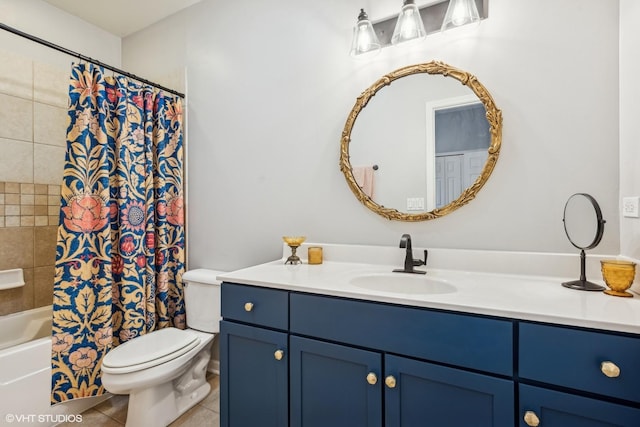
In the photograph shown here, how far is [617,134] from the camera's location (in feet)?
3.96

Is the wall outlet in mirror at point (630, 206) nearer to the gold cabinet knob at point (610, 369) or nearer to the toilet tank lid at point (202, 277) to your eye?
the gold cabinet knob at point (610, 369)

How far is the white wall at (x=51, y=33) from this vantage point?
2.03 meters

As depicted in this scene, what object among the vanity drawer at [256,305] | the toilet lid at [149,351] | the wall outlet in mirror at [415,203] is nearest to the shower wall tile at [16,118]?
the toilet lid at [149,351]

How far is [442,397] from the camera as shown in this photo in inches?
37.6

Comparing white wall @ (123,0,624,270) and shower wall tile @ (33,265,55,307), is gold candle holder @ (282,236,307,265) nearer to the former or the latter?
white wall @ (123,0,624,270)

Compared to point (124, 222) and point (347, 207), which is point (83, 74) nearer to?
point (124, 222)

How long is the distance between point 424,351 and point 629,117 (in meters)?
1.14

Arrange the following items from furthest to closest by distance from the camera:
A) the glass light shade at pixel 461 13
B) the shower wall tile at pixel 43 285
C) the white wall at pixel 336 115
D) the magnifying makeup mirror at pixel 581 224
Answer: the shower wall tile at pixel 43 285 → the glass light shade at pixel 461 13 → the white wall at pixel 336 115 → the magnifying makeup mirror at pixel 581 224

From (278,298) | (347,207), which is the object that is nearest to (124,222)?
(278,298)

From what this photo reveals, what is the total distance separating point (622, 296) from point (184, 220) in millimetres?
2376

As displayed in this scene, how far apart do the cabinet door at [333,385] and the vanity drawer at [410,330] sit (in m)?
0.05

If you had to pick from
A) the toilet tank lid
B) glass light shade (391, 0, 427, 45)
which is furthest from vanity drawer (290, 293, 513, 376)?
glass light shade (391, 0, 427, 45)

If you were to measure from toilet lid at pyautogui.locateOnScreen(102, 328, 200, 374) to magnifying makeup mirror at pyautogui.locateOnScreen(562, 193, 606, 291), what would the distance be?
180cm

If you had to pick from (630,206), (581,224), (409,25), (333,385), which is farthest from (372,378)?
(409,25)
